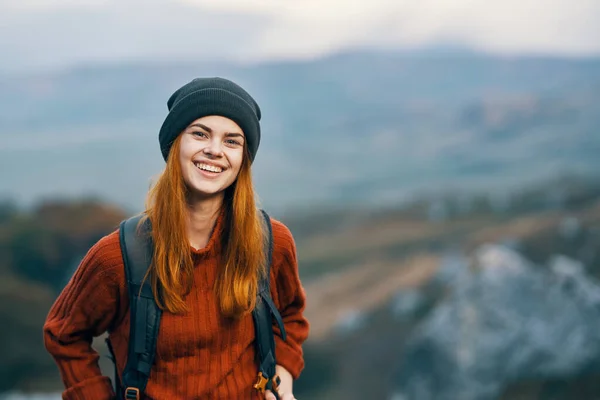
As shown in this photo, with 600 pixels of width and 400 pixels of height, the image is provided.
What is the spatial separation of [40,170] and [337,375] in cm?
561

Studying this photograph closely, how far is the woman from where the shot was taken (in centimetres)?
204

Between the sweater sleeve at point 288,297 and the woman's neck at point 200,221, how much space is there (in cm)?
21

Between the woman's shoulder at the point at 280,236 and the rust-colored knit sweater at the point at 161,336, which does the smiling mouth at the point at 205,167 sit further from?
the woman's shoulder at the point at 280,236

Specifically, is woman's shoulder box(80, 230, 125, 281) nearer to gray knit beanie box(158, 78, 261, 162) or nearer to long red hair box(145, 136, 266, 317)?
long red hair box(145, 136, 266, 317)

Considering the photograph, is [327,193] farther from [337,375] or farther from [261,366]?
[261,366]

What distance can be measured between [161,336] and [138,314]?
10cm

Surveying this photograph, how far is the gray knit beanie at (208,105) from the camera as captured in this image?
80.3 inches

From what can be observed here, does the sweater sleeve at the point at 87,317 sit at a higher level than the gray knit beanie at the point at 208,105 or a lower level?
lower

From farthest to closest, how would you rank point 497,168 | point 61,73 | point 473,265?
1. point 61,73
2. point 497,168
3. point 473,265

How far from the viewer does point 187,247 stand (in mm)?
2080

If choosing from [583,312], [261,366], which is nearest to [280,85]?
[583,312]

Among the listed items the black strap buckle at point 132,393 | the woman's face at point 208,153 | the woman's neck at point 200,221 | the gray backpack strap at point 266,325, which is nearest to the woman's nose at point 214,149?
the woman's face at point 208,153

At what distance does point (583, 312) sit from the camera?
8.49 metres

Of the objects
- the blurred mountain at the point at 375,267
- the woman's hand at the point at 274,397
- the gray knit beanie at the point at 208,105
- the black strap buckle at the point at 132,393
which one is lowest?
the black strap buckle at the point at 132,393
